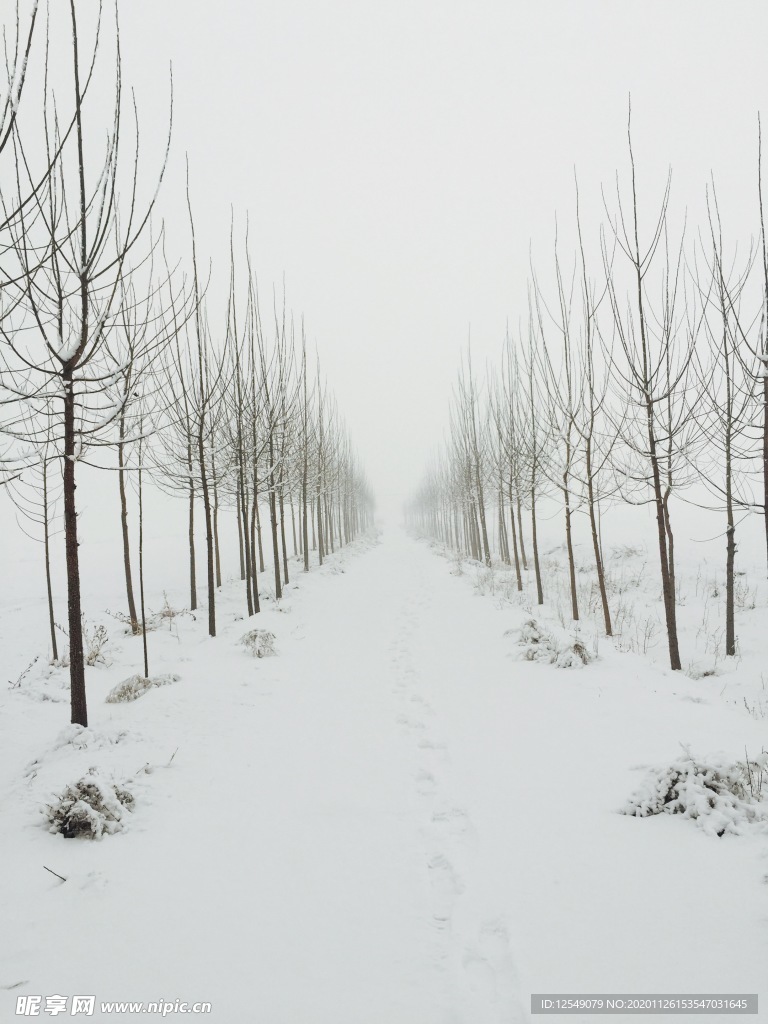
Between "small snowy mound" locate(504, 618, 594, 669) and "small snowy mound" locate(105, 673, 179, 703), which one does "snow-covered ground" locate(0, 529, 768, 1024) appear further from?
"small snowy mound" locate(504, 618, 594, 669)

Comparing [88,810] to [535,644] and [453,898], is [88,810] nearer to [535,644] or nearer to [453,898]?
[453,898]

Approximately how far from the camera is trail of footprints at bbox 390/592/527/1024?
2053mm

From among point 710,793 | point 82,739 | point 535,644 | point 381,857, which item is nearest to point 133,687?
point 82,739

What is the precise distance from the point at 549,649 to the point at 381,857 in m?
4.58

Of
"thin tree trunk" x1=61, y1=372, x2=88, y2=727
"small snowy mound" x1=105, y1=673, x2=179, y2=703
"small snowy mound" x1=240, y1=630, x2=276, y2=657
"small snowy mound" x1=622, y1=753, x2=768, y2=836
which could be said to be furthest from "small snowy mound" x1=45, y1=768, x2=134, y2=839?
"small snowy mound" x1=240, y1=630, x2=276, y2=657

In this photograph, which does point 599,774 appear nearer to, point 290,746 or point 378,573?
point 290,746

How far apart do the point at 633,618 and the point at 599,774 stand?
846 cm

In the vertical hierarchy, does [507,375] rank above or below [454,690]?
above

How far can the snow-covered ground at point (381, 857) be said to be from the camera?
84.0 inches

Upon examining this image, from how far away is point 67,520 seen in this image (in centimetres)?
455

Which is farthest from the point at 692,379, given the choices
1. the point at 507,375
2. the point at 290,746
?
the point at 290,746

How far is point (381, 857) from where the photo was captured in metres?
3.04

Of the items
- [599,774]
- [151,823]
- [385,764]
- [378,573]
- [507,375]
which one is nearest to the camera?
[151,823]

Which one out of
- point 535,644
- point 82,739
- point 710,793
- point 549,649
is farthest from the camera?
point 535,644
